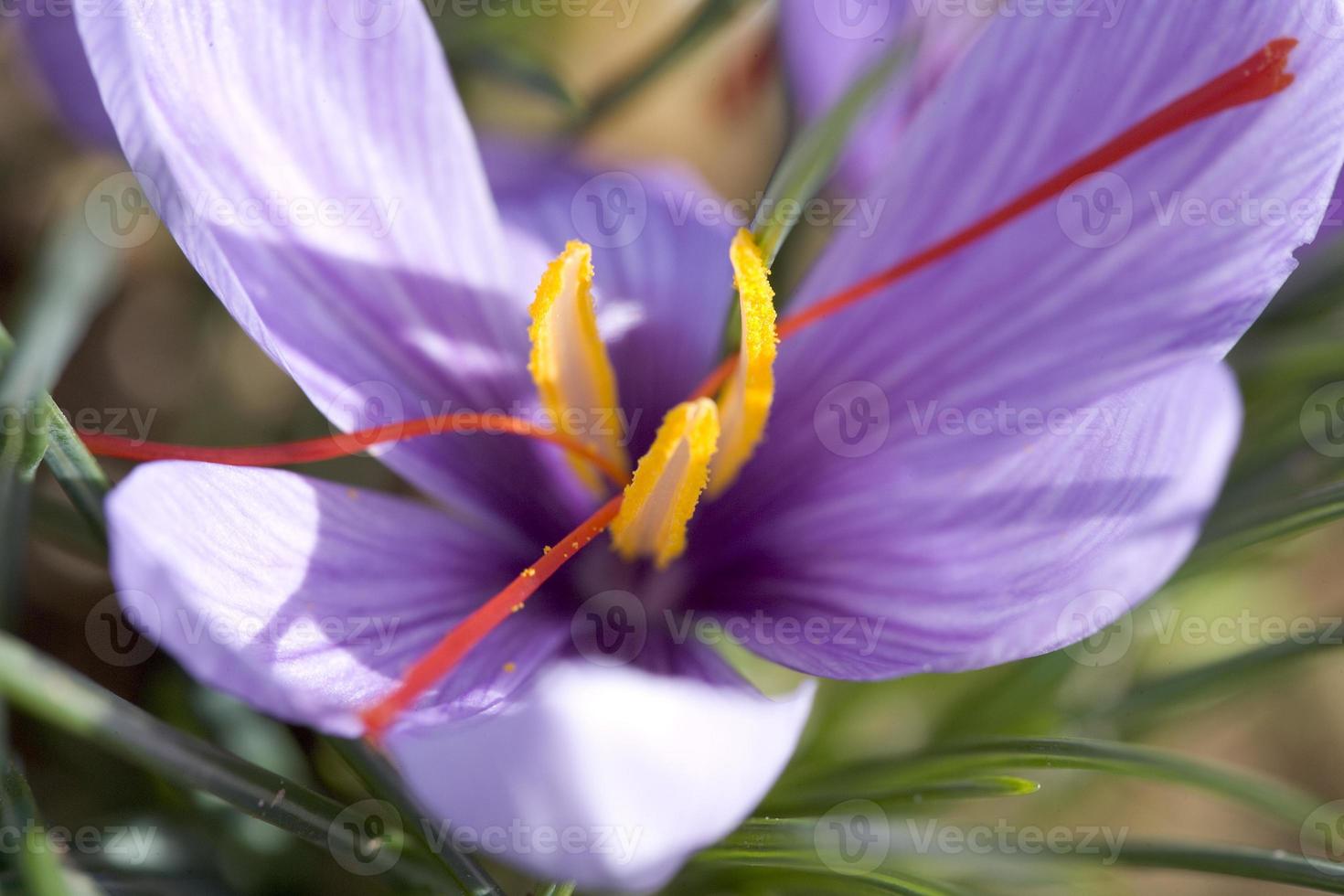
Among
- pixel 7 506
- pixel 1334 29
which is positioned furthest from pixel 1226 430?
pixel 7 506

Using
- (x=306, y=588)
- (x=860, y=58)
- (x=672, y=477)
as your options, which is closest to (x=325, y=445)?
(x=306, y=588)

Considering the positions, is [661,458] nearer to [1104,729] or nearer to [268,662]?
[268,662]

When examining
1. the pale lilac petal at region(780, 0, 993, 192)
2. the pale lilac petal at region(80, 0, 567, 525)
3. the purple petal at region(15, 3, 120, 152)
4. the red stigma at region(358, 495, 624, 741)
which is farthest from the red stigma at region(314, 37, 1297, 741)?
the purple petal at region(15, 3, 120, 152)

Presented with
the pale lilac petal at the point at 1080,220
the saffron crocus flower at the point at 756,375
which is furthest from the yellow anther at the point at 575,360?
the pale lilac petal at the point at 1080,220

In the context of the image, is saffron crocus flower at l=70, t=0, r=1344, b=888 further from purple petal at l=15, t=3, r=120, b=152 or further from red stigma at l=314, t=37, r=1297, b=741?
purple petal at l=15, t=3, r=120, b=152

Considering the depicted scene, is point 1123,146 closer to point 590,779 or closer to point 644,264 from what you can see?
point 644,264

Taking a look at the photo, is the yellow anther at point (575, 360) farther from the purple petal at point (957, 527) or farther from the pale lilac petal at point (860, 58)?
the pale lilac petal at point (860, 58)
